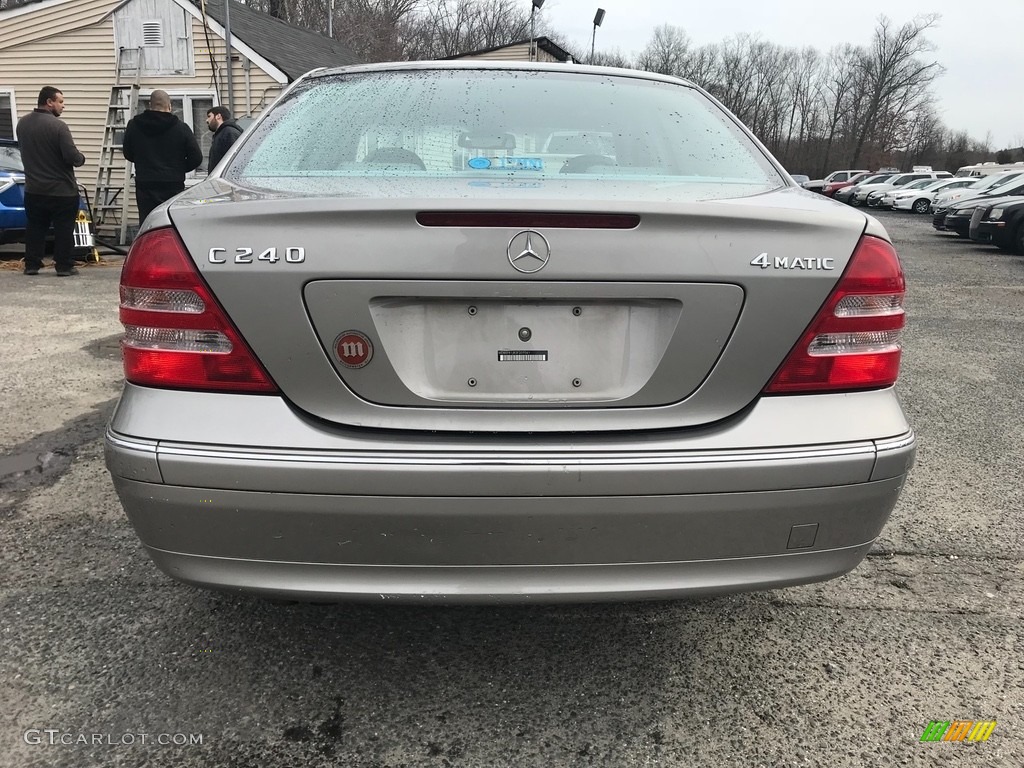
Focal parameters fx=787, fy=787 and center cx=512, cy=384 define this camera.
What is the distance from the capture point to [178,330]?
65.4 inches

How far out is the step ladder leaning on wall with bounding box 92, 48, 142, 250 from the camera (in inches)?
520

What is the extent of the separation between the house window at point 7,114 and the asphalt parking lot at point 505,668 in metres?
15.7

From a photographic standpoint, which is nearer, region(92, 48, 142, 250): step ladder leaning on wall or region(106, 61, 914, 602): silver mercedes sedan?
region(106, 61, 914, 602): silver mercedes sedan

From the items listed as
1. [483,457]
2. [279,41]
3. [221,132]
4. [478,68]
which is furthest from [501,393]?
[279,41]

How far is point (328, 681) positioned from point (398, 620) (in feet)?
1.03

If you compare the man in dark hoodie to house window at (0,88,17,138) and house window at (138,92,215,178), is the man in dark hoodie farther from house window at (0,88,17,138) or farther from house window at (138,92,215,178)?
house window at (0,88,17,138)

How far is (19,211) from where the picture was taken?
9.81 m

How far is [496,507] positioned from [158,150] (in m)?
7.90

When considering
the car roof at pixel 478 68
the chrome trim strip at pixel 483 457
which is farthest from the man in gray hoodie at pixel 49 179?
the chrome trim strip at pixel 483 457

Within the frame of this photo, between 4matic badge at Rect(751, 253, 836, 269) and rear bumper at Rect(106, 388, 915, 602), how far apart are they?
286 mm

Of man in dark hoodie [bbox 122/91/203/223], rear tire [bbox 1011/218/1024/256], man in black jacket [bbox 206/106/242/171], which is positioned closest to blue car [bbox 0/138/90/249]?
man in dark hoodie [bbox 122/91/203/223]

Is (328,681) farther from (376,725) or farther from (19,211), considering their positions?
(19,211)

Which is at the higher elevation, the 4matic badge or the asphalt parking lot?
the 4matic badge

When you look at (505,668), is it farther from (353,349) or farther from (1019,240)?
(1019,240)
